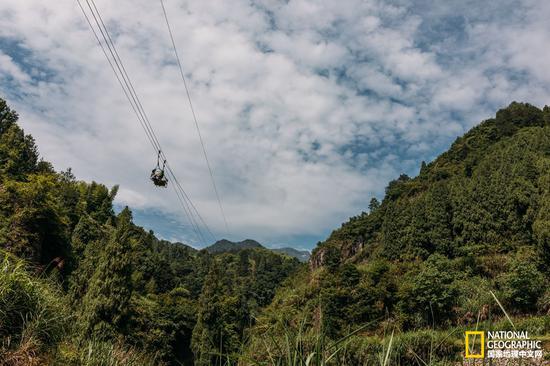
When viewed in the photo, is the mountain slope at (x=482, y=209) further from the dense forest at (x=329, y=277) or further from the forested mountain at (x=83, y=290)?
the forested mountain at (x=83, y=290)

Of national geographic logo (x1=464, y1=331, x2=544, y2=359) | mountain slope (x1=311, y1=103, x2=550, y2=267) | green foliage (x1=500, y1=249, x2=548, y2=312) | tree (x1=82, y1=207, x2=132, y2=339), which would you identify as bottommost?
tree (x1=82, y1=207, x2=132, y2=339)

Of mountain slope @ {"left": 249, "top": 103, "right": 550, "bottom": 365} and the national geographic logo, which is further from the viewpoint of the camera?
mountain slope @ {"left": 249, "top": 103, "right": 550, "bottom": 365}

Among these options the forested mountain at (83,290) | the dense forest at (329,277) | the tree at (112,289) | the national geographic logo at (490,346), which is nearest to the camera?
the national geographic logo at (490,346)

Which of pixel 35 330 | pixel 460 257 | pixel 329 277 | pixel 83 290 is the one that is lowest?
pixel 83 290

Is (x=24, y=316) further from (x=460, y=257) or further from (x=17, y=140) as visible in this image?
(x=17, y=140)

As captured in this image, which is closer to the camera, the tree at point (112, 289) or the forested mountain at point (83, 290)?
the forested mountain at point (83, 290)

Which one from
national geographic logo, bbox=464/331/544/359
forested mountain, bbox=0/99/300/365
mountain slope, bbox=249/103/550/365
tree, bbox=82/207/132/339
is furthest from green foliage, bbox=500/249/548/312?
tree, bbox=82/207/132/339

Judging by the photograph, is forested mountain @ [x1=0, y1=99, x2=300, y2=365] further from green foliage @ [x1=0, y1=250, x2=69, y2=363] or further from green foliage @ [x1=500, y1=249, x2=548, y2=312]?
green foliage @ [x1=500, y1=249, x2=548, y2=312]

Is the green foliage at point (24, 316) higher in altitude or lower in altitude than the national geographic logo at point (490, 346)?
lower

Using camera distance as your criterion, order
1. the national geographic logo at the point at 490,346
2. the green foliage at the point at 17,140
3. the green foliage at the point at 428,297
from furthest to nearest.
Answer: 1. the green foliage at the point at 17,140
2. the green foliage at the point at 428,297
3. the national geographic logo at the point at 490,346

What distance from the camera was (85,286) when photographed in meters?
25.6

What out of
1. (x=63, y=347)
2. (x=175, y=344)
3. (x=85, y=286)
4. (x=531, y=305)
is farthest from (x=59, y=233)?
(x=531, y=305)

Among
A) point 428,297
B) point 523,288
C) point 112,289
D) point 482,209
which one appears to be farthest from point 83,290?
point 482,209

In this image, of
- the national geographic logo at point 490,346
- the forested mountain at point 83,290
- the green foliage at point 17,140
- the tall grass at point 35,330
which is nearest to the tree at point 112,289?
the forested mountain at point 83,290
